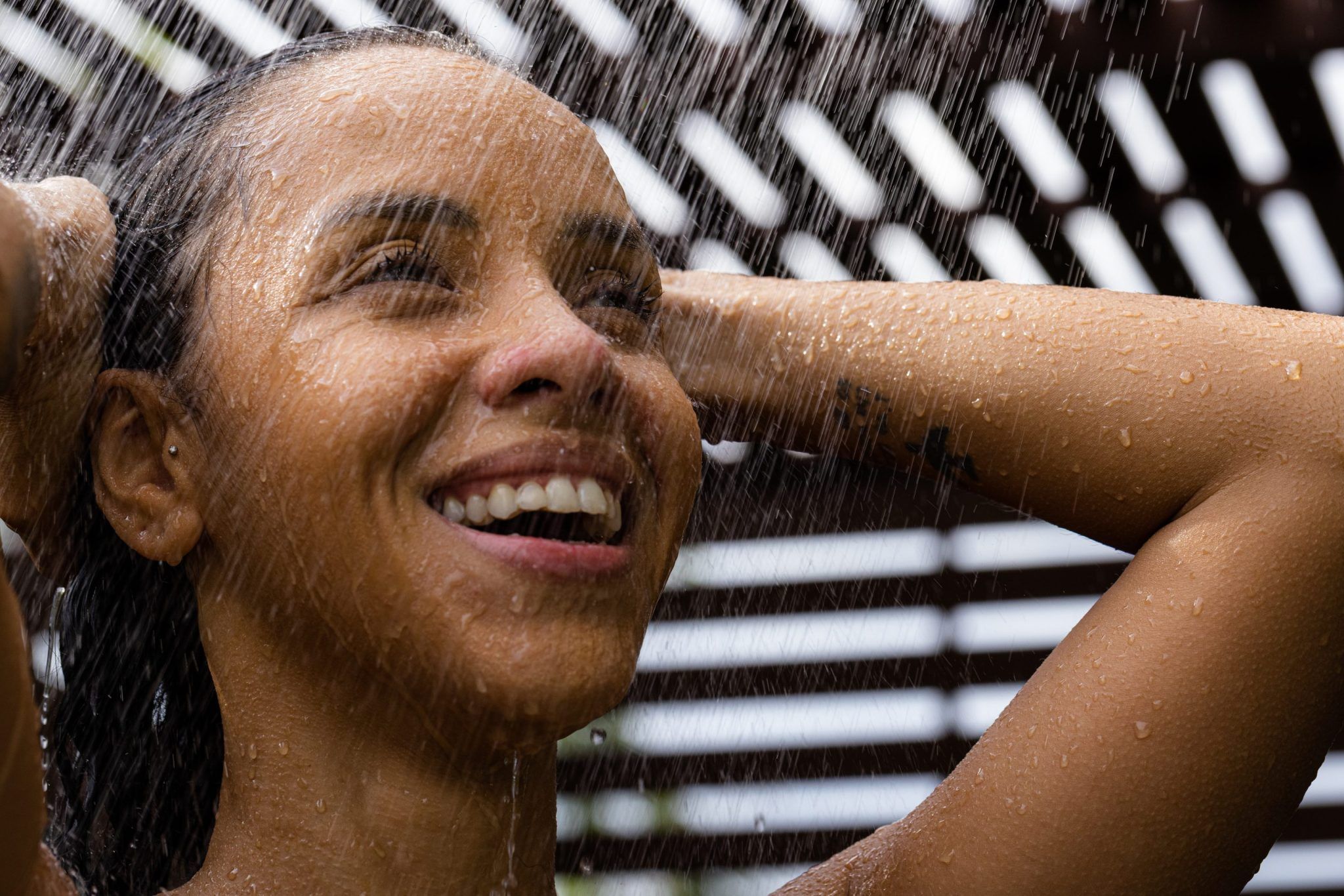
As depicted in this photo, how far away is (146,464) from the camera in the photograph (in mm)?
1557

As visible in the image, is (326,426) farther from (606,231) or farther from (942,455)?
(942,455)

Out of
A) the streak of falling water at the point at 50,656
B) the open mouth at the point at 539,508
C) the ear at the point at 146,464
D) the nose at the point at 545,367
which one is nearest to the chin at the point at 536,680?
the open mouth at the point at 539,508

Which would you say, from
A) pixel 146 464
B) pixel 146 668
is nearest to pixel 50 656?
pixel 146 668

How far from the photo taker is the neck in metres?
1.50

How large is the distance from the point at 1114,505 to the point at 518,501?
0.72 meters

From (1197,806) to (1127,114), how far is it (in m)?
3.86

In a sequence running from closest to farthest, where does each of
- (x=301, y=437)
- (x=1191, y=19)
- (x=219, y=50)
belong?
(x=301, y=437) → (x=219, y=50) → (x=1191, y=19)

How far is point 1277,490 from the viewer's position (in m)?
1.60

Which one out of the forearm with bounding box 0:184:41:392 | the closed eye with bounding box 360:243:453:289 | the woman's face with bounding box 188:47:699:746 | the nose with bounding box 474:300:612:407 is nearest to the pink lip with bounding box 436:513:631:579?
the woman's face with bounding box 188:47:699:746

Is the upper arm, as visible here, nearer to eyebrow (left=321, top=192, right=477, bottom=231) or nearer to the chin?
the chin

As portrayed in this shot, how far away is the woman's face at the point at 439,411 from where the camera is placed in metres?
1.38

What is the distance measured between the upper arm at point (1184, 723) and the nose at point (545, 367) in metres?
0.64

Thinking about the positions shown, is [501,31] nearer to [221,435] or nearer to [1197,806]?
[221,435]

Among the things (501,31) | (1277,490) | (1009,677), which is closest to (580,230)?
(1277,490)
